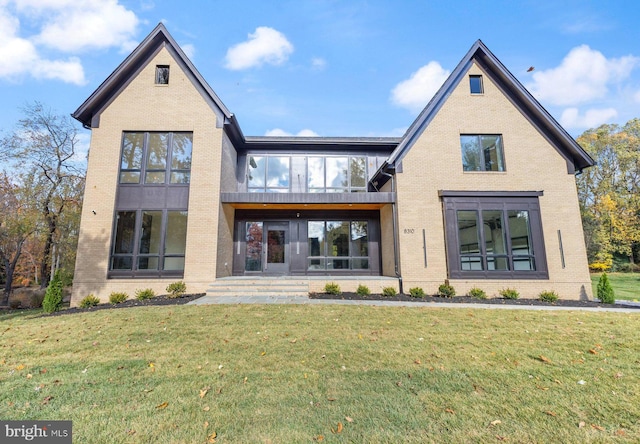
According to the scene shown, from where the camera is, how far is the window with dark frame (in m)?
12.3

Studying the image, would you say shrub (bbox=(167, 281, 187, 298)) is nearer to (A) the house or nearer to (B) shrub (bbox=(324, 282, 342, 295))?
(A) the house

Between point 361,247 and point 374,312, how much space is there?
6.31 meters

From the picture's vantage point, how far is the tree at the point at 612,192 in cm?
2409

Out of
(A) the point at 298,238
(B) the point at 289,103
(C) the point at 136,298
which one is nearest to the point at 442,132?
(A) the point at 298,238

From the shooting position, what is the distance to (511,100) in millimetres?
12188

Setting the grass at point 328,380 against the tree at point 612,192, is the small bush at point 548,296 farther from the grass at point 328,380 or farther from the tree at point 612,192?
the tree at point 612,192

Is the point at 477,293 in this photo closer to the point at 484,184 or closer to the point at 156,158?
the point at 484,184

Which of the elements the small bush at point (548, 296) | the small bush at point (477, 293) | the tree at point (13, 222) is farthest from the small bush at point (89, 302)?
the small bush at point (548, 296)

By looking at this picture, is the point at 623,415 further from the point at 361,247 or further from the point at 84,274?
the point at 84,274

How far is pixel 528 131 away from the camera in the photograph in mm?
11953

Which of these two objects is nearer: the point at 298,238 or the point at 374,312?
the point at 374,312

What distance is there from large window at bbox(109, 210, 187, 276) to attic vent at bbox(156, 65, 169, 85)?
18.7 ft

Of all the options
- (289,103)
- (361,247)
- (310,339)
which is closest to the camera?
(310,339)

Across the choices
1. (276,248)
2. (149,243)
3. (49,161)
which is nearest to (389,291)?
(276,248)
